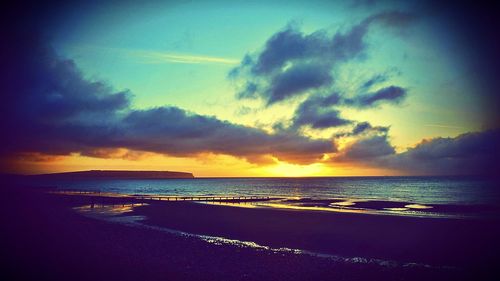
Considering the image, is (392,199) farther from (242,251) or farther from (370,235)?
(242,251)

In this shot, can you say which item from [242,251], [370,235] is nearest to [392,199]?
[370,235]

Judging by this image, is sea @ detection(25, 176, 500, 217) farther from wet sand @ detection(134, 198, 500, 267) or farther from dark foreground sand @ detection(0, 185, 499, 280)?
dark foreground sand @ detection(0, 185, 499, 280)

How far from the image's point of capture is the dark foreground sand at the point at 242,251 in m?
14.0

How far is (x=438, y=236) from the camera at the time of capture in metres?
23.5

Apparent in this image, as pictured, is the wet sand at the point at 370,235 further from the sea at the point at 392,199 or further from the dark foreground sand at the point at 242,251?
the sea at the point at 392,199

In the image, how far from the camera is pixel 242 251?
1866cm

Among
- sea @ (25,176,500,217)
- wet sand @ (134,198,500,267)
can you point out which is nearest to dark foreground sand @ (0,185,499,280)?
wet sand @ (134,198,500,267)

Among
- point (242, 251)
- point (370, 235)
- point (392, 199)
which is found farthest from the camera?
point (392, 199)

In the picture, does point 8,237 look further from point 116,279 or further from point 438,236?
point 438,236

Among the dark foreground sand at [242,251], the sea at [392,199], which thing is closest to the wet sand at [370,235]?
the dark foreground sand at [242,251]

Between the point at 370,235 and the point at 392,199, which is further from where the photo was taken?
the point at 392,199

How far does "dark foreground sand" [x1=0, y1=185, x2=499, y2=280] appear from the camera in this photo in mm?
14039

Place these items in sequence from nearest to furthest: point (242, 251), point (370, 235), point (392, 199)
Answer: point (242, 251)
point (370, 235)
point (392, 199)

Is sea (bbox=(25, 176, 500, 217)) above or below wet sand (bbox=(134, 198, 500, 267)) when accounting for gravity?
below
